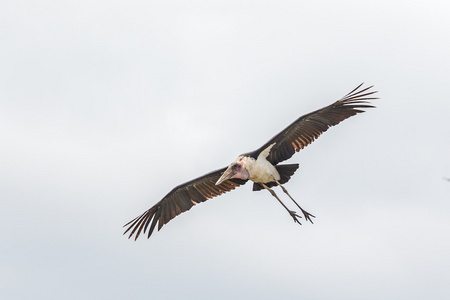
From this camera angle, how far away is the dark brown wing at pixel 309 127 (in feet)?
116

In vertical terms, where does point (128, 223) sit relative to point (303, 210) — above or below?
above

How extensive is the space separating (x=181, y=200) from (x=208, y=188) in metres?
0.90

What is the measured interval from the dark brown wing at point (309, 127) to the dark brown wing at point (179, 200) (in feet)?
7.45

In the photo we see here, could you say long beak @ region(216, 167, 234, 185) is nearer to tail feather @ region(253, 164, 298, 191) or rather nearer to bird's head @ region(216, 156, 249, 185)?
bird's head @ region(216, 156, 249, 185)

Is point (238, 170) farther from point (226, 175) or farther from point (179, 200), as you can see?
point (179, 200)

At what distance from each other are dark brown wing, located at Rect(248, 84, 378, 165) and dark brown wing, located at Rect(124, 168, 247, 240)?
227 cm

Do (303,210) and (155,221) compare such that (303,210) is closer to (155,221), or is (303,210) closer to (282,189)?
(282,189)

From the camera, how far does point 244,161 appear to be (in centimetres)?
3703

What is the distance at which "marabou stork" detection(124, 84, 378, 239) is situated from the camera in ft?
117

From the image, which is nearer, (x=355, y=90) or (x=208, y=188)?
(x=355, y=90)

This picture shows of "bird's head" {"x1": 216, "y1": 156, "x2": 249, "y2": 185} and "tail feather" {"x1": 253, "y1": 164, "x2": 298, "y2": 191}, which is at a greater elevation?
"bird's head" {"x1": 216, "y1": 156, "x2": 249, "y2": 185}

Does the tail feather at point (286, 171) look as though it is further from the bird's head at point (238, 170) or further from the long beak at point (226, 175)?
the long beak at point (226, 175)

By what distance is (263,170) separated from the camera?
36562 mm

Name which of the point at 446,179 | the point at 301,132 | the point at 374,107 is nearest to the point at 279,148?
the point at 301,132
